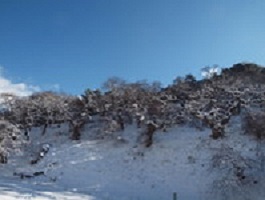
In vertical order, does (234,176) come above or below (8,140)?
below

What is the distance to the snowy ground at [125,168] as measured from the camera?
2164 centimetres

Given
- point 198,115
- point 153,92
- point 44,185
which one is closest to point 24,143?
point 44,185

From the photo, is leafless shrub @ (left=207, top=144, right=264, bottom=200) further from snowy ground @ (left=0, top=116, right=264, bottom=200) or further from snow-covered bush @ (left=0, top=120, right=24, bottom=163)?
snow-covered bush @ (left=0, top=120, right=24, bottom=163)

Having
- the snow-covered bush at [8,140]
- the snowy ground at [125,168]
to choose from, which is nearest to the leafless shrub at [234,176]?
the snowy ground at [125,168]

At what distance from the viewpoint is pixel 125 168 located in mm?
25156

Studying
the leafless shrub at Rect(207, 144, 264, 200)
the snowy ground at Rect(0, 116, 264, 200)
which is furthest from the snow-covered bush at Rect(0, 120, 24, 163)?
the leafless shrub at Rect(207, 144, 264, 200)

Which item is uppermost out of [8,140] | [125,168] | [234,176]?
[8,140]

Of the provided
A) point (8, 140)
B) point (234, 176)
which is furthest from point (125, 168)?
point (8, 140)

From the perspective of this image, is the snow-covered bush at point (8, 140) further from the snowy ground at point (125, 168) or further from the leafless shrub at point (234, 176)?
the leafless shrub at point (234, 176)

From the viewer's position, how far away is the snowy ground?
2164cm

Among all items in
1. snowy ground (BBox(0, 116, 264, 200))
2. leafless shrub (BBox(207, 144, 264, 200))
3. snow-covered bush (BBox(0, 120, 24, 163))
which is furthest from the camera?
snow-covered bush (BBox(0, 120, 24, 163))

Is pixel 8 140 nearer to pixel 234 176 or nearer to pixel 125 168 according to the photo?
pixel 125 168

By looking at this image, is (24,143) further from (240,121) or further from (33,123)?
(240,121)

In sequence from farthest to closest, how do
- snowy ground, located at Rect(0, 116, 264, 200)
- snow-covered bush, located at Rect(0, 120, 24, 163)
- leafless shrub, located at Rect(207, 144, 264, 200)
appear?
1. snow-covered bush, located at Rect(0, 120, 24, 163)
2. snowy ground, located at Rect(0, 116, 264, 200)
3. leafless shrub, located at Rect(207, 144, 264, 200)
